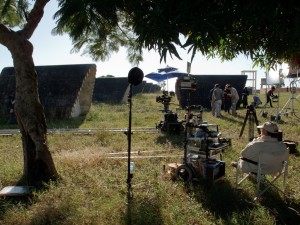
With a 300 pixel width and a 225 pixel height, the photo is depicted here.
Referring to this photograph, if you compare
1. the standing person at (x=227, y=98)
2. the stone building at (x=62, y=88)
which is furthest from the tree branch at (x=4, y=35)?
the standing person at (x=227, y=98)

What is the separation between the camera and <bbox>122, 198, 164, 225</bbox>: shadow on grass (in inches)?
186

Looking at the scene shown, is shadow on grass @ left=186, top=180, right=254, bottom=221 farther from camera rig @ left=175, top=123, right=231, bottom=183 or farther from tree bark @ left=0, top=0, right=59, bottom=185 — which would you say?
tree bark @ left=0, top=0, right=59, bottom=185

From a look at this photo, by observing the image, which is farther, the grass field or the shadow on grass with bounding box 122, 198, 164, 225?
the grass field

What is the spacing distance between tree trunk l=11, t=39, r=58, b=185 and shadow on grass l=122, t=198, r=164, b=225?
192cm

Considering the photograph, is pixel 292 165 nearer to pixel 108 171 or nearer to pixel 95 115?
pixel 108 171

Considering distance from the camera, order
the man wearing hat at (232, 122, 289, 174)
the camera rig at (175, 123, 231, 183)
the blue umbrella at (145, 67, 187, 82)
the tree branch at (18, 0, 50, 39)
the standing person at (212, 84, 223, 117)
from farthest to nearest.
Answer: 1. the standing person at (212, 84, 223, 117)
2. the blue umbrella at (145, 67, 187, 82)
3. the camera rig at (175, 123, 231, 183)
4. the tree branch at (18, 0, 50, 39)
5. the man wearing hat at (232, 122, 289, 174)

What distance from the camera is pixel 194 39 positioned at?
115 inches

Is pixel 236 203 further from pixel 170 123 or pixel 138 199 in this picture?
pixel 170 123

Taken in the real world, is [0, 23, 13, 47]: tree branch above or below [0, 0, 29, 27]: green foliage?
below

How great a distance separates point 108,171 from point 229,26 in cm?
485

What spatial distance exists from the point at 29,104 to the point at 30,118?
10.1 inches

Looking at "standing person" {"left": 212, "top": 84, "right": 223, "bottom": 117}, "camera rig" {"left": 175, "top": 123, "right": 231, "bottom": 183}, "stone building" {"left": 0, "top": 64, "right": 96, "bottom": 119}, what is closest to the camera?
"camera rig" {"left": 175, "top": 123, "right": 231, "bottom": 183}

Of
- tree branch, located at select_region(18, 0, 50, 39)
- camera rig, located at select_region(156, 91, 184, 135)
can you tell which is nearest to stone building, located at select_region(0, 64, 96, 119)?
camera rig, located at select_region(156, 91, 184, 135)

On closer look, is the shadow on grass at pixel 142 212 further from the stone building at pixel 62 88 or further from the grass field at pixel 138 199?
the stone building at pixel 62 88
